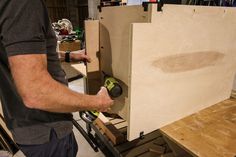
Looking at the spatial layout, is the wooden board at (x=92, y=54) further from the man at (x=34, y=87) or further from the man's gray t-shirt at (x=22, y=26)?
the man's gray t-shirt at (x=22, y=26)

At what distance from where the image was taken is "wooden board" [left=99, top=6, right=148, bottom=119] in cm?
87

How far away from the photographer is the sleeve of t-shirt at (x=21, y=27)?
548mm

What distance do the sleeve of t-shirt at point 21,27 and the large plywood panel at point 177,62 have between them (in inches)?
14.6

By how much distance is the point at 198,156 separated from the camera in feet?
2.74

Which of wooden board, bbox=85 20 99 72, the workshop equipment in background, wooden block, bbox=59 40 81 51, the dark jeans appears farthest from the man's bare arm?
the workshop equipment in background

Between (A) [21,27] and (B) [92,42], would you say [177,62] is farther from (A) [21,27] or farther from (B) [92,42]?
(A) [21,27]

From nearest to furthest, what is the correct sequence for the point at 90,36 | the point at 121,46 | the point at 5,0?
1. the point at 5,0
2. the point at 121,46
3. the point at 90,36

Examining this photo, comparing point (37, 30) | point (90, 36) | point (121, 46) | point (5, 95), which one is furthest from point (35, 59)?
point (90, 36)

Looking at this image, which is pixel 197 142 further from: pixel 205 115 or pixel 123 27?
pixel 123 27

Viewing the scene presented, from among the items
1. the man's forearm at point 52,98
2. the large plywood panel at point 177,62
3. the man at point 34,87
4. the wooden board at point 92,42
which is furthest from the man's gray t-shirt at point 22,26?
the wooden board at point 92,42

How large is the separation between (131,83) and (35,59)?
41 centimetres

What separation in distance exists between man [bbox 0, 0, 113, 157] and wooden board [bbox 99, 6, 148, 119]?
189mm

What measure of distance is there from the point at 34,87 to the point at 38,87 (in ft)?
0.04

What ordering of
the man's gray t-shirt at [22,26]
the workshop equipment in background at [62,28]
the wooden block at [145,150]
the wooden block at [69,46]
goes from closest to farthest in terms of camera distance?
the man's gray t-shirt at [22,26], the wooden block at [145,150], the wooden block at [69,46], the workshop equipment in background at [62,28]
